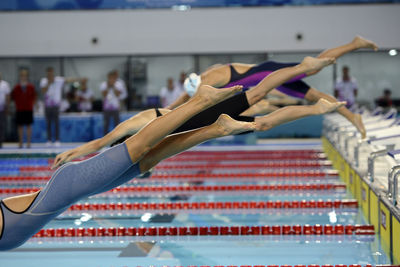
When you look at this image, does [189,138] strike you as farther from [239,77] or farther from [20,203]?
[239,77]

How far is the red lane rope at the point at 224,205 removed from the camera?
5.36 m

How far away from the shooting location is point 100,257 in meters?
3.84

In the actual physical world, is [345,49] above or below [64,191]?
above

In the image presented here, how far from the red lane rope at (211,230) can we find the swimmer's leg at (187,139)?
1324 millimetres

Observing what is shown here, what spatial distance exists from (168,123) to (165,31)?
11416mm

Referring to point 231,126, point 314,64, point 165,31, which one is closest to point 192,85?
point 314,64

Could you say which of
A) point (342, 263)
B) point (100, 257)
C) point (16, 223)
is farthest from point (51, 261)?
point (342, 263)

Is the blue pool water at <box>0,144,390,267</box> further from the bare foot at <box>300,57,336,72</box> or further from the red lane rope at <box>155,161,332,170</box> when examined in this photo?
the red lane rope at <box>155,161,332,170</box>

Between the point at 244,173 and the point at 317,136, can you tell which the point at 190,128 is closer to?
the point at 244,173

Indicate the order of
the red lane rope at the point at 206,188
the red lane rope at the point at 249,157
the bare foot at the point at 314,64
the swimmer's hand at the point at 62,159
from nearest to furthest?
the swimmer's hand at the point at 62,159 → the bare foot at the point at 314,64 → the red lane rope at the point at 206,188 → the red lane rope at the point at 249,157

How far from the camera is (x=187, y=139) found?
10.5 feet

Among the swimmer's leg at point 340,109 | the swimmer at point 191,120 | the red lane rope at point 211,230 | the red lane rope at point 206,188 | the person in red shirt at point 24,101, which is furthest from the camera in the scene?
the person in red shirt at point 24,101

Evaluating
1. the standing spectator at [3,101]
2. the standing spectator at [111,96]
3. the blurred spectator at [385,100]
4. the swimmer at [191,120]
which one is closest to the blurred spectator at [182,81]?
the standing spectator at [111,96]

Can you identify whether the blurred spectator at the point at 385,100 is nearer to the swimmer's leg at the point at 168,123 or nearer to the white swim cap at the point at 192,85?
the white swim cap at the point at 192,85
